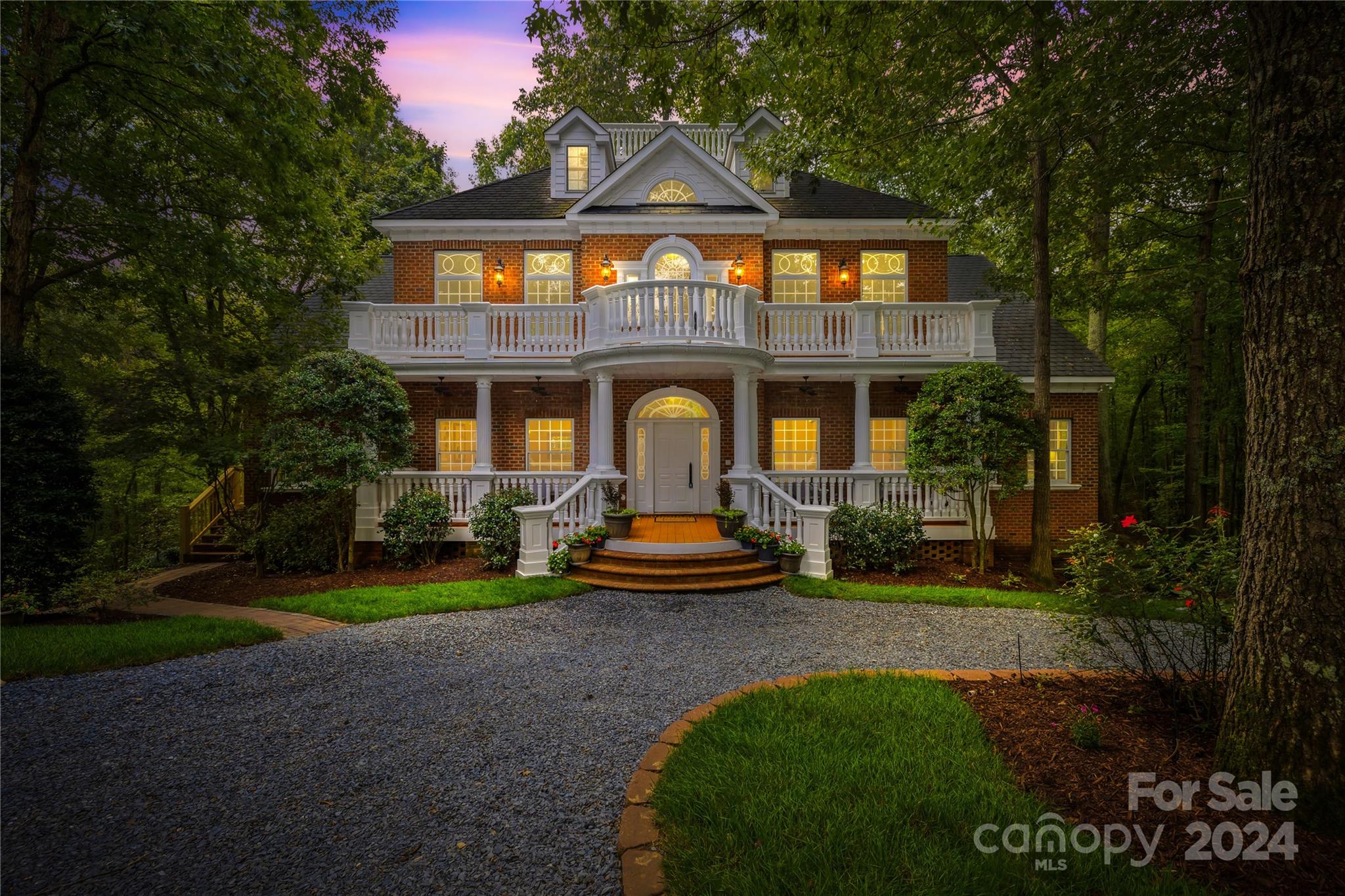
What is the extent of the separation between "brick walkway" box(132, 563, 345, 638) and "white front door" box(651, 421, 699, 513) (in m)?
6.81

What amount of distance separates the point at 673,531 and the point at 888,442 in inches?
233

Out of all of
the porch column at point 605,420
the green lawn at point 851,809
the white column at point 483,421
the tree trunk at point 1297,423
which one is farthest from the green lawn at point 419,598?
the tree trunk at point 1297,423

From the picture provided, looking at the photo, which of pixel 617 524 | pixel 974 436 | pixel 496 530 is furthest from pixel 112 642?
pixel 974 436

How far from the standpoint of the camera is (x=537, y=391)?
11.8 meters

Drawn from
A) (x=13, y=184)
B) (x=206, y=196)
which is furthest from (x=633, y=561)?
(x=13, y=184)

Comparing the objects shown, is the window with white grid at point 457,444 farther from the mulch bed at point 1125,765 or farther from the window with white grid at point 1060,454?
the window with white grid at point 1060,454

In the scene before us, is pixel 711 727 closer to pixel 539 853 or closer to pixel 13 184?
pixel 539 853

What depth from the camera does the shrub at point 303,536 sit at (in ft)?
29.9

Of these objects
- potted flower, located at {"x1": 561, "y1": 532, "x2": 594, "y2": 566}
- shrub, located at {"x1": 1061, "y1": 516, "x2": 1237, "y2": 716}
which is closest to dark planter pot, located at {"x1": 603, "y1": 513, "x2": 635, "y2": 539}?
potted flower, located at {"x1": 561, "y1": 532, "x2": 594, "y2": 566}

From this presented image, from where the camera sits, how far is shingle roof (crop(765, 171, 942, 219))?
12.3 metres

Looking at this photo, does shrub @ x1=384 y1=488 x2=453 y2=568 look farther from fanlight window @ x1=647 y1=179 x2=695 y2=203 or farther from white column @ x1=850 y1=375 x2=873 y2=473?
fanlight window @ x1=647 y1=179 x2=695 y2=203

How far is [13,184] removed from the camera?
7.29 metres

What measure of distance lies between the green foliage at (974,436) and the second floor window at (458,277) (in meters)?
10.5

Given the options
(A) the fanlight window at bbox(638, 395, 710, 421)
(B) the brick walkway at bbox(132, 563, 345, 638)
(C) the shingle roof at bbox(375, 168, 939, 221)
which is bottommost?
(B) the brick walkway at bbox(132, 563, 345, 638)
